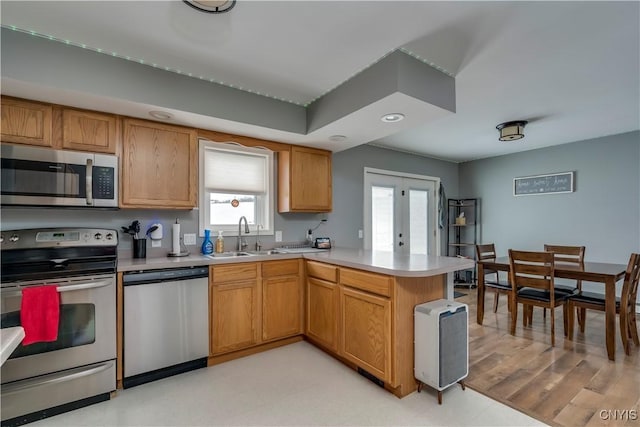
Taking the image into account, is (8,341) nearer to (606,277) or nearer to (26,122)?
(26,122)

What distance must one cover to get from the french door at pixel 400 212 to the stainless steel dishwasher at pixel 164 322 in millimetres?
2647

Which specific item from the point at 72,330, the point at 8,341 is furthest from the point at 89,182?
the point at 8,341

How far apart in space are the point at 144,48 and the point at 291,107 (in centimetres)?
132

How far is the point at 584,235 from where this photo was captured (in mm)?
4461

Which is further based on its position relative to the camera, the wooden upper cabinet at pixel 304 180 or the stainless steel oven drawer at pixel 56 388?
the wooden upper cabinet at pixel 304 180

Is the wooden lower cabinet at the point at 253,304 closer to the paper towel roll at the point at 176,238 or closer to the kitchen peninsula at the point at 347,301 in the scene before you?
the kitchen peninsula at the point at 347,301

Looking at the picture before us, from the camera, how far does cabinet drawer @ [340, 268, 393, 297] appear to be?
2.21 meters

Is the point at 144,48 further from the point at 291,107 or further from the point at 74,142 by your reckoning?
the point at 291,107

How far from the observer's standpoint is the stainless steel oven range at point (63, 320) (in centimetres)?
191

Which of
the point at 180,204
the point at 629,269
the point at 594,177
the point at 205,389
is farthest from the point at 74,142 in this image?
the point at 594,177

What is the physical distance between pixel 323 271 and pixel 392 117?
1508mm

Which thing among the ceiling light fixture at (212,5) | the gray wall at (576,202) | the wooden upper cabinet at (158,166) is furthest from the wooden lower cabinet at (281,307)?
the gray wall at (576,202)

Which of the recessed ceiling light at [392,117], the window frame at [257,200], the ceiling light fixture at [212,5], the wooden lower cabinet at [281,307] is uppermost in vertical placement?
the ceiling light fixture at [212,5]

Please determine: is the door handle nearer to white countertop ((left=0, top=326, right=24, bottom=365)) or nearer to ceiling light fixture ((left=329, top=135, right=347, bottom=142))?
white countertop ((left=0, top=326, right=24, bottom=365))
